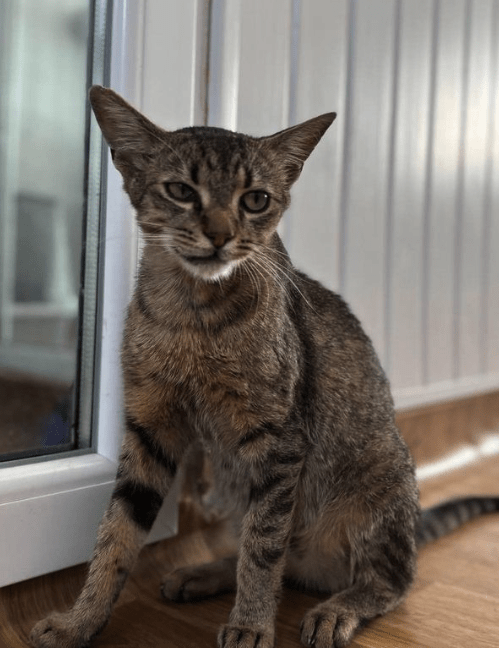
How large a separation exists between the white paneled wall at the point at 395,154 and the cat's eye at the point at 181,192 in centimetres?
43

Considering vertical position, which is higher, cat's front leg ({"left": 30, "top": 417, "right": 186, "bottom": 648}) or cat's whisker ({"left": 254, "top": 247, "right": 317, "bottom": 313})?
cat's whisker ({"left": 254, "top": 247, "right": 317, "bottom": 313})

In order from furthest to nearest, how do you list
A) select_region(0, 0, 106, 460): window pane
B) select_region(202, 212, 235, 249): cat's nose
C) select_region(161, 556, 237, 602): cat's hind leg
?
select_region(0, 0, 106, 460): window pane < select_region(161, 556, 237, 602): cat's hind leg < select_region(202, 212, 235, 249): cat's nose

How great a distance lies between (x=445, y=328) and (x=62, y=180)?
4.10ft

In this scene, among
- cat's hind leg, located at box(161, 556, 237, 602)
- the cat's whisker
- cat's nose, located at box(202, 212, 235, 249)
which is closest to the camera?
cat's nose, located at box(202, 212, 235, 249)

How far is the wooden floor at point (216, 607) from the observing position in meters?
1.06

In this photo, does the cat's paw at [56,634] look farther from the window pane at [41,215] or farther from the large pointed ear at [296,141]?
the large pointed ear at [296,141]

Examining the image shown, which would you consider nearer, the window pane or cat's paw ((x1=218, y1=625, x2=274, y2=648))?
cat's paw ((x1=218, y1=625, x2=274, y2=648))

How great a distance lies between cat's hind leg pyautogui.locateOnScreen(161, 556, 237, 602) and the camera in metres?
1.18

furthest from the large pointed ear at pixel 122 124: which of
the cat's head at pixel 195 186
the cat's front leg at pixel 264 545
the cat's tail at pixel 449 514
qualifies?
the cat's tail at pixel 449 514

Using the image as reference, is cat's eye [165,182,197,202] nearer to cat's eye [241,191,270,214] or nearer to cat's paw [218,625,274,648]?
cat's eye [241,191,270,214]

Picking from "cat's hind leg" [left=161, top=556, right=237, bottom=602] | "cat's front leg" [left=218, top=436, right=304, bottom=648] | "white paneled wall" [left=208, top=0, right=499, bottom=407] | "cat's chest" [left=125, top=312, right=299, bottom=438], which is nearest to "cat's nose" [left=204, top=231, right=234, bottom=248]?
"cat's chest" [left=125, top=312, right=299, bottom=438]

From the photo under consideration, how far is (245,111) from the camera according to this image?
4.59 feet

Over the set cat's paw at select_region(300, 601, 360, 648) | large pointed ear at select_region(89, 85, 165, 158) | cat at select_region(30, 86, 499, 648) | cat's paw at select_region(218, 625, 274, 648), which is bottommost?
cat's paw at select_region(300, 601, 360, 648)

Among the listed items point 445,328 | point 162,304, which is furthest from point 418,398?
point 162,304
